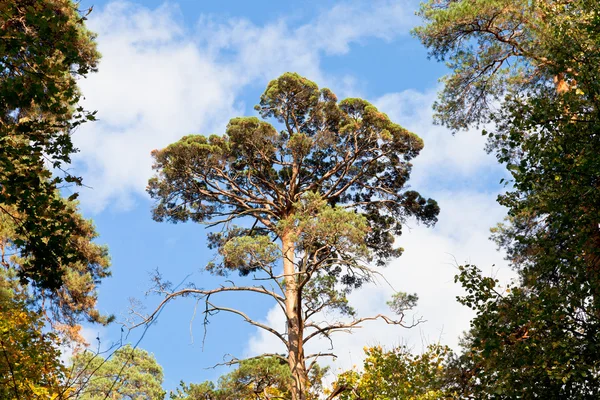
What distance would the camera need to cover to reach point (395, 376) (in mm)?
11820

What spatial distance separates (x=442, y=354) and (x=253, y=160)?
28.1ft

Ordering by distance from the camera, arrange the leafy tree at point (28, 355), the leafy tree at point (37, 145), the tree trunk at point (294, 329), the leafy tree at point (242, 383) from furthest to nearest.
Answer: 1. the leafy tree at point (242, 383)
2. the tree trunk at point (294, 329)
3. the leafy tree at point (28, 355)
4. the leafy tree at point (37, 145)

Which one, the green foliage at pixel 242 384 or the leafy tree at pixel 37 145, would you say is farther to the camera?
the green foliage at pixel 242 384

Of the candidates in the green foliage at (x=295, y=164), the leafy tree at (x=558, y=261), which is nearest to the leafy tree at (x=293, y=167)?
the green foliage at (x=295, y=164)

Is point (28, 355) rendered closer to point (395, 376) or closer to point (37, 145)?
point (37, 145)

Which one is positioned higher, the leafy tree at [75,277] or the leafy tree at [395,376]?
the leafy tree at [75,277]

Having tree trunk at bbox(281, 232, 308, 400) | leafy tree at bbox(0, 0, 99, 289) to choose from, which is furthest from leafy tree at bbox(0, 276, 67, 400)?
tree trunk at bbox(281, 232, 308, 400)

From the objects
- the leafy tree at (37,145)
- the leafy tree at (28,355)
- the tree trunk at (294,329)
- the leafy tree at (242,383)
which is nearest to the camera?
the leafy tree at (37,145)

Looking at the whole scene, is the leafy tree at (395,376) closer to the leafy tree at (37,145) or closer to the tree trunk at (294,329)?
the tree trunk at (294,329)

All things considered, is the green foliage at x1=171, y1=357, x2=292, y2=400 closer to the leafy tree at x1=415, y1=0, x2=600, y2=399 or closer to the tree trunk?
the tree trunk

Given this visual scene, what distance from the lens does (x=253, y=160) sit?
1745cm

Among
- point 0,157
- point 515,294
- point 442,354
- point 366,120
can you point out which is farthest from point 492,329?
point 366,120

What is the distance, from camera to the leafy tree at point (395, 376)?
1135 cm

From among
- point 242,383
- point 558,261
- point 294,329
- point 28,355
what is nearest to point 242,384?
point 242,383
